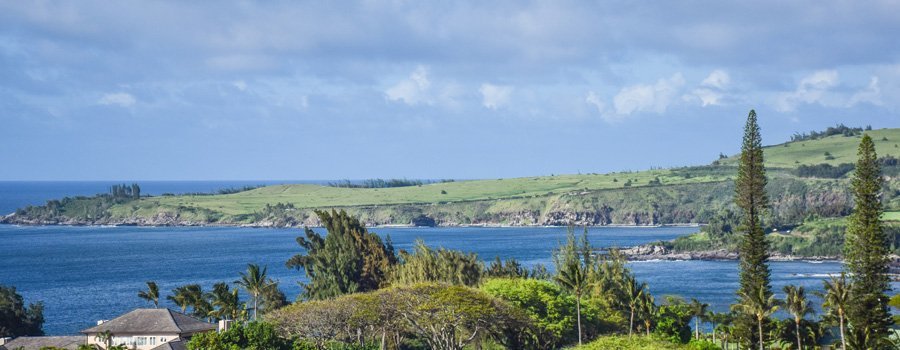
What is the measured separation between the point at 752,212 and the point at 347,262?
38.2 metres

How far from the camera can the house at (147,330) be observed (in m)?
70.7

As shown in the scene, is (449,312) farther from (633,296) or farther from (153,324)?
(633,296)

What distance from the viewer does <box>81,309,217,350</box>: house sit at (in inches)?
2783

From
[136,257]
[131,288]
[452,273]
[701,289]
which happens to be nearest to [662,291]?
[701,289]

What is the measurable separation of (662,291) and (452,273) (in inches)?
1893

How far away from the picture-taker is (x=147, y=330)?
71.1 m

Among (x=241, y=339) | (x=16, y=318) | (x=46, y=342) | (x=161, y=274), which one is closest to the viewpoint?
(x=241, y=339)

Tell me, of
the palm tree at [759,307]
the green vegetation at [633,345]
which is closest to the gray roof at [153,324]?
the green vegetation at [633,345]

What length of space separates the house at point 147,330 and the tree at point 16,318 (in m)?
16.9

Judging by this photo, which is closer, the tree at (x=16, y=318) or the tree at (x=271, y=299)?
the tree at (x=16, y=318)

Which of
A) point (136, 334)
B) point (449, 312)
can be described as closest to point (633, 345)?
point (449, 312)

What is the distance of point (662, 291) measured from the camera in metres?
134

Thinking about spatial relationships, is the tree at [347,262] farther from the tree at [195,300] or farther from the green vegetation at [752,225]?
the green vegetation at [752,225]

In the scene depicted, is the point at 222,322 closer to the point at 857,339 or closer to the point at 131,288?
the point at 857,339
